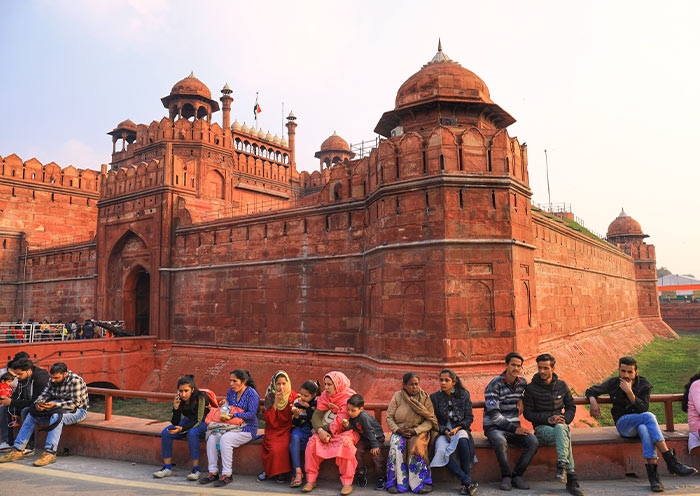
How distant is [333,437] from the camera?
5008 mm

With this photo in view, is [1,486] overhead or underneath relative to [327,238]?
underneath

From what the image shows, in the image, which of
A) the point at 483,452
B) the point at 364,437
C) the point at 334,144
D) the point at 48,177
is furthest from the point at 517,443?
the point at 334,144

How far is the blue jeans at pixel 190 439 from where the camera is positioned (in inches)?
209

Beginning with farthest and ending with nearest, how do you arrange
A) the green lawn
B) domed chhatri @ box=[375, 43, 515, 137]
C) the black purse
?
1. the green lawn
2. domed chhatri @ box=[375, 43, 515, 137]
3. the black purse

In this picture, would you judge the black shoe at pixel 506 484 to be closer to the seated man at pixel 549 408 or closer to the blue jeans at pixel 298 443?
the seated man at pixel 549 408

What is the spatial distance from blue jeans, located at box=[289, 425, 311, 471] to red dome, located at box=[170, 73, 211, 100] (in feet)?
A: 95.7

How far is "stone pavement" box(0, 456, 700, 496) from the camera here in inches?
186

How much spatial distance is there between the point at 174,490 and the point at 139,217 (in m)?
17.7

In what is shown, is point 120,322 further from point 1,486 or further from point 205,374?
point 1,486

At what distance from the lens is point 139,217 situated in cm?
2044

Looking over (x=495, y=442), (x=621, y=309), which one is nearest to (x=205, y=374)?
(x=495, y=442)

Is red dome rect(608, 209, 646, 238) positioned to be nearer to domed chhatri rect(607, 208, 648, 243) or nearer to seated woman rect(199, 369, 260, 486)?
domed chhatri rect(607, 208, 648, 243)

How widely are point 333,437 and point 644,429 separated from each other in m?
3.28

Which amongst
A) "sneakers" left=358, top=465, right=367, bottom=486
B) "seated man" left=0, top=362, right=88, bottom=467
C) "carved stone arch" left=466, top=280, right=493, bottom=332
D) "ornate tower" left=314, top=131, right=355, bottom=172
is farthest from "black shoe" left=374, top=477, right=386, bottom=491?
"ornate tower" left=314, top=131, right=355, bottom=172
